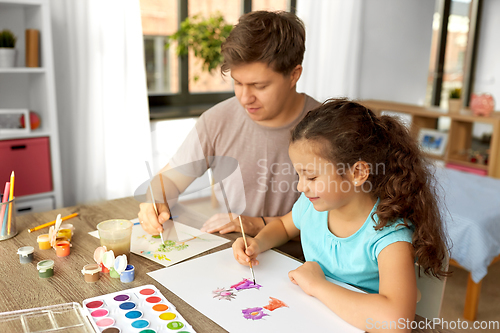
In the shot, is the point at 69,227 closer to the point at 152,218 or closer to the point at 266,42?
the point at 152,218

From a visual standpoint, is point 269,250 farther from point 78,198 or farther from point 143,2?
point 143,2

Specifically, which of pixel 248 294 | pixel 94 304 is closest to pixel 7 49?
pixel 94 304

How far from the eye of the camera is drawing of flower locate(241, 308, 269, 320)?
2.62ft

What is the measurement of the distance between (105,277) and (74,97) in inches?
72.0

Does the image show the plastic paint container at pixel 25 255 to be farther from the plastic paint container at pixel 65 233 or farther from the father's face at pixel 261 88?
the father's face at pixel 261 88

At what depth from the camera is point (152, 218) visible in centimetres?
117

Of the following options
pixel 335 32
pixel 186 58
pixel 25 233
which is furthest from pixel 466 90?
pixel 25 233

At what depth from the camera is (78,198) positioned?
8.55 ft

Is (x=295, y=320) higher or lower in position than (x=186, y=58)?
lower

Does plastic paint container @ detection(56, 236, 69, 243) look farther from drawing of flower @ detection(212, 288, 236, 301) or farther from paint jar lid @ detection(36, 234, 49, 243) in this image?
drawing of flower @ detection(212, 288, 236, 301)

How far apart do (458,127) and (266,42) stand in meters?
3.01

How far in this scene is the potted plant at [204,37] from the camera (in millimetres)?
3049

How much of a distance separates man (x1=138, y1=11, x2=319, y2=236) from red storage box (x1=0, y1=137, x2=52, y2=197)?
1.14m

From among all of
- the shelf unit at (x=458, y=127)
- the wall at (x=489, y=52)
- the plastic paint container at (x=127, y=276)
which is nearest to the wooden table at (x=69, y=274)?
the plastic paint container at (x=127, y=276)
